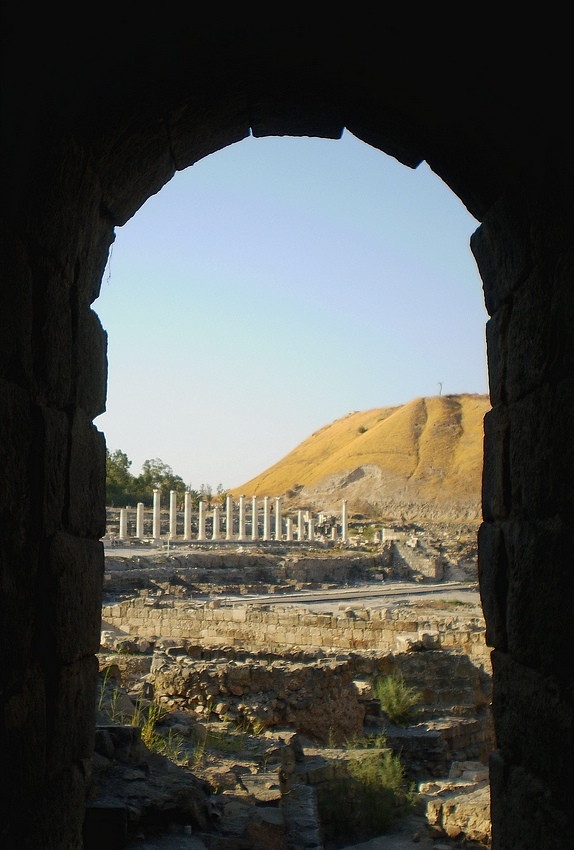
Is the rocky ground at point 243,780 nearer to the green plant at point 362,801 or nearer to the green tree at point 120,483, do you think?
the green plant at point 362,801

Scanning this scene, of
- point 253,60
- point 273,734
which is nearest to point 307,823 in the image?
point 273,734

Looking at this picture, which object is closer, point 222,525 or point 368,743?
point 368,743

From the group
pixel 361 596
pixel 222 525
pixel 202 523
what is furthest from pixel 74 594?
pixel 222 525

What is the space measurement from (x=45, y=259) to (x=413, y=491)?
81.3 m

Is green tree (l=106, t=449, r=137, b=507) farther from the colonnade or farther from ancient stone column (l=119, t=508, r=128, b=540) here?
ancient stone column (l=119, t=508, r=128, b=540)

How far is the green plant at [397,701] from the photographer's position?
11430 mm

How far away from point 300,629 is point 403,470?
2855 inches

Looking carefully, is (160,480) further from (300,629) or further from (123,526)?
(300,629)

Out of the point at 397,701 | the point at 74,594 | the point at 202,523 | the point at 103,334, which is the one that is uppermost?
the point at 103,334

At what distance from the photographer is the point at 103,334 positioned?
4.46 m

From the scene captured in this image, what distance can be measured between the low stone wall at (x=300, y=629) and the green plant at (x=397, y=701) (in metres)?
2.54

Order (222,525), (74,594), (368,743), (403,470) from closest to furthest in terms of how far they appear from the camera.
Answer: (74,594) < (368,743) < (222,525) < (403,470)

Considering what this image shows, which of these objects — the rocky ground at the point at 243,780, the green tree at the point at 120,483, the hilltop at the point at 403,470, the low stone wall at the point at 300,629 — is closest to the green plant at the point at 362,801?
the rocky ground at the point at 243,780

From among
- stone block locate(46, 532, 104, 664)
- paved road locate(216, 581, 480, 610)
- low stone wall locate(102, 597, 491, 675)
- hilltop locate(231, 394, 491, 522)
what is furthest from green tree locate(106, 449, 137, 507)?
stone block locate(46, 532, 104, 664)
